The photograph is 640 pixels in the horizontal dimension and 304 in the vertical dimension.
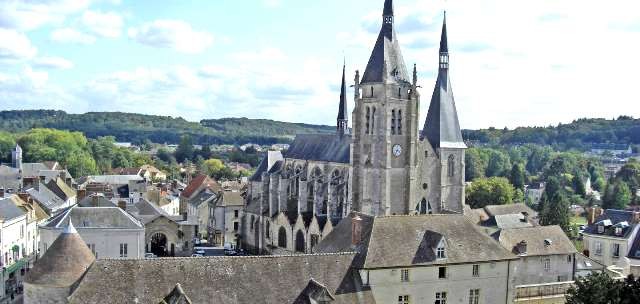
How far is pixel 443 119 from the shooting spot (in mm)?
60344

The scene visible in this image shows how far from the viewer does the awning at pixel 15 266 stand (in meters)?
50.6

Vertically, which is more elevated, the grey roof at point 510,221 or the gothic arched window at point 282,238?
the grey roof at point 510,221

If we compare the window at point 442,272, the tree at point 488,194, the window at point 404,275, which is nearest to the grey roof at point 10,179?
the tree at point 488,194

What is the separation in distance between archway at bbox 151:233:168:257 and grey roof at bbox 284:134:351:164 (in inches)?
642

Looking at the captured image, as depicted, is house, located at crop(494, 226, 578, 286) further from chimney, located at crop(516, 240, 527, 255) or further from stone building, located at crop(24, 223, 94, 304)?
stone building, located at crop(24, 223, 94, 304)

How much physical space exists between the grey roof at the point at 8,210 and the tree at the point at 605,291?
3915 centimetres

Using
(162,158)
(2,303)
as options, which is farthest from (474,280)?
(162,158)

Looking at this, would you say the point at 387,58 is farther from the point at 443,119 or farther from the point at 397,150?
the point at 397,150

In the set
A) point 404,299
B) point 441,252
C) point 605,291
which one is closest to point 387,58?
point 441,252

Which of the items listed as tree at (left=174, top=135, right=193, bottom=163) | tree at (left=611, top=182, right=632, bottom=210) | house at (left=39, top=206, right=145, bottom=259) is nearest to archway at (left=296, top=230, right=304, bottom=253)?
house at (left=39, top=206, right=145, bottom=259)

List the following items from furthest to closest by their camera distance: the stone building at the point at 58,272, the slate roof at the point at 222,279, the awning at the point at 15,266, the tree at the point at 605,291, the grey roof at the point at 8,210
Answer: the grey roof at the point at 8,210 < the awning at the point at 15,266 < the tree at the point at 605,291 < the stone building at the point at 58,272 < the slate roof at the point at 222,279

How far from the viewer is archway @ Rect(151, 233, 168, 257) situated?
58469mm

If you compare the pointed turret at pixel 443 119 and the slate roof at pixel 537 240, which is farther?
the pointed turret at pixel 443 119

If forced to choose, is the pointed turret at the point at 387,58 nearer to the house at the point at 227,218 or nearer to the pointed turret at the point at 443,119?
the pointed turret at the point at 443,119
